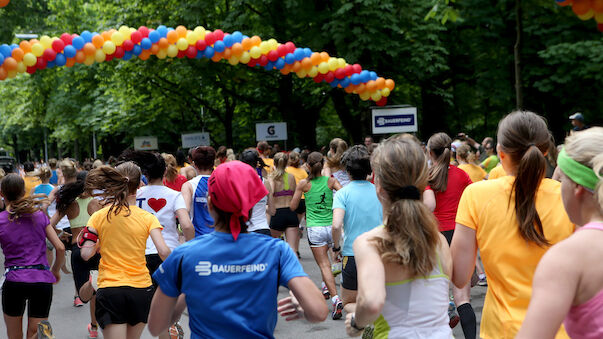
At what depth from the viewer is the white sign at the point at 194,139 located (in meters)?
29.9

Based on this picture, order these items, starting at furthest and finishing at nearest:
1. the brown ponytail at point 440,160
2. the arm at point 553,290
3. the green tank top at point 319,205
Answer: the green tank top at point 319,205, the brown ponytail at point 440,160, the arm at point 553,290

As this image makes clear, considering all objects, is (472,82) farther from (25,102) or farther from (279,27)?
(25,102)

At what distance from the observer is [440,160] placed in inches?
257

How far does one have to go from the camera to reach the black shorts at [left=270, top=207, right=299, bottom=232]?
10.2m

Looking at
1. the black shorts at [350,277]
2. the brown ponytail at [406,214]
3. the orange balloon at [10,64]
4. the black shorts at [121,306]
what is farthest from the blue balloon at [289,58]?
the brown ponytail at [406,214]

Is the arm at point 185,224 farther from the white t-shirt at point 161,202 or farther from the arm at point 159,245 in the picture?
the arm at point 159,245

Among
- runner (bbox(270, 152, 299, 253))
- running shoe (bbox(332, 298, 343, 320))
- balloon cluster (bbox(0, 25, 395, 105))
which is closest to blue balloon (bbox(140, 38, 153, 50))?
balloon cluster (bbox(0, 25, 395, 105))

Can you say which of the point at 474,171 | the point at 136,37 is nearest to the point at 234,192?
the point at 474,171

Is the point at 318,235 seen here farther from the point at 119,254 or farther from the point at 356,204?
the point at 119,254

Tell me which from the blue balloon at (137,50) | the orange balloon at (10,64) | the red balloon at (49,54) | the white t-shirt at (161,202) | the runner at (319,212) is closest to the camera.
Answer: the white t-shirt at (161,202)

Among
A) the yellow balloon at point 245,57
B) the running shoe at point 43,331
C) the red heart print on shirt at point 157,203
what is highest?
the yellow balloon at point 245,57

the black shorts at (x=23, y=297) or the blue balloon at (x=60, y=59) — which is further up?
the blue balloon at (x=60, y=59)

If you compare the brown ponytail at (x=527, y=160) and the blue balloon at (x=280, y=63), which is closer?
the brown ponytail at (x=527, y=160)

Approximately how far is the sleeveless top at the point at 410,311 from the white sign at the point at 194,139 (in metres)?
27.5
